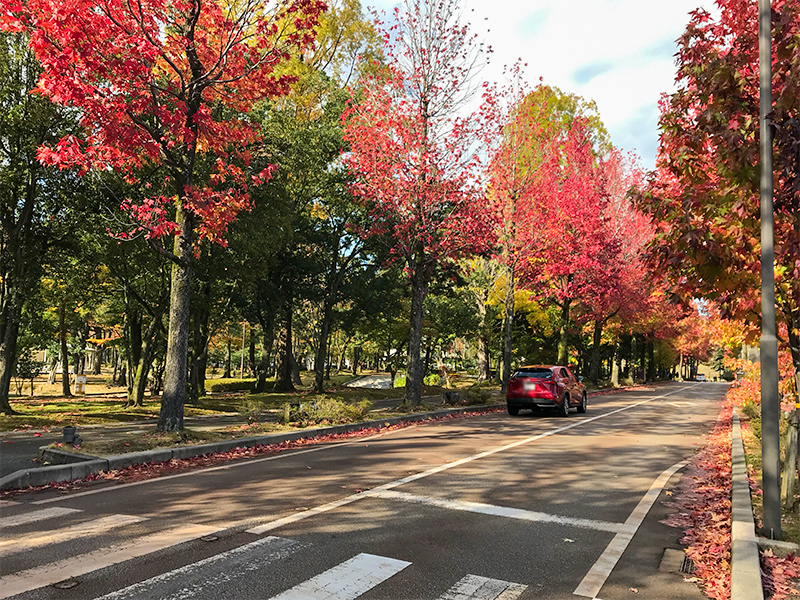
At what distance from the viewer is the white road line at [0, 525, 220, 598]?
4367 millimetres

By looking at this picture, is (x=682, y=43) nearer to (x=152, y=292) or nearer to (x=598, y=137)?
(x=152, y=292)

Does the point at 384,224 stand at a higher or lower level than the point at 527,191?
lower

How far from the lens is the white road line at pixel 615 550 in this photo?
471 cm

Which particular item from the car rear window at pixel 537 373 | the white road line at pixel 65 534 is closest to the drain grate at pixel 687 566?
the white road line at pixel 65 534

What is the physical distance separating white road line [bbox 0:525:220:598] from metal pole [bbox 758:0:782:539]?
539 centimetres

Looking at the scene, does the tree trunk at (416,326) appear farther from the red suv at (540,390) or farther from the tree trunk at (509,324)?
the tree trunk at (509,324)

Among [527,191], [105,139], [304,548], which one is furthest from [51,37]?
[527,191]

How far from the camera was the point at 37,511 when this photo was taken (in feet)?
21.7

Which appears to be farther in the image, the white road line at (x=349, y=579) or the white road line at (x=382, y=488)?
the white road line at (x=382, y=488)

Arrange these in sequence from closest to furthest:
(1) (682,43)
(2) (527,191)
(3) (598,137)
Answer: (1) (682,43), (2) (527,191), (3) (598,137)

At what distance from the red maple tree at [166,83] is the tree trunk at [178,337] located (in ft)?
0.06

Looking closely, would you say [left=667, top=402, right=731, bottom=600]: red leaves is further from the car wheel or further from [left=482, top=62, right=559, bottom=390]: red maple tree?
[left=482, top=62, right=559, bottom=390]: red maple tree

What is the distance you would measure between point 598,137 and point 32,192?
35.1 metres

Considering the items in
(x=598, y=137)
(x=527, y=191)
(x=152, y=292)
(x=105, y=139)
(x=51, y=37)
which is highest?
(x=598, y=137)
